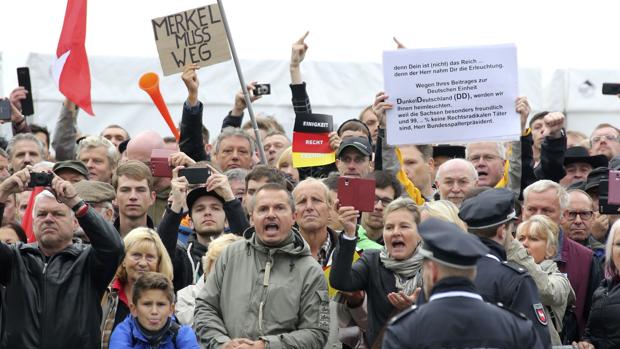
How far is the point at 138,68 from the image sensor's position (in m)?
16.8

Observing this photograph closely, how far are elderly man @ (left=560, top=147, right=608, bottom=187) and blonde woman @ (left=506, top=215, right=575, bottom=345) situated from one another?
2758 millimetres

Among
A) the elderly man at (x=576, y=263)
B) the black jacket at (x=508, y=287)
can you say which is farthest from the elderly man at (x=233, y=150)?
the black jacket at (x=508, y=287)

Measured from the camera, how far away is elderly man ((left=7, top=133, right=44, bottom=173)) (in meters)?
12.0

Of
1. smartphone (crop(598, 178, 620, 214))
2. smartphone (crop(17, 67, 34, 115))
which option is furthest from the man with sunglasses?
smartphone (crop(17, 67, 34, 115))

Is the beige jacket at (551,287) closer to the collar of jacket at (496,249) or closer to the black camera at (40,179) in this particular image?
the collar of jacket at (496,249)

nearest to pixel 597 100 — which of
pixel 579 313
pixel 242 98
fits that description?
pixel 242 98

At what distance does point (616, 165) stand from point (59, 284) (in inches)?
193

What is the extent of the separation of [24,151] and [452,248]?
6555mm

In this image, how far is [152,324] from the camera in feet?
27.9

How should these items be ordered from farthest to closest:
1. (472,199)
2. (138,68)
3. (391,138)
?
(138,68) < (391,138) < (472,199)

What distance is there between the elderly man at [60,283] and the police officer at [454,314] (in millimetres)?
2822

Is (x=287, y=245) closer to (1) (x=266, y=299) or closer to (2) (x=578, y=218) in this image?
(1) (x=266, y=299)

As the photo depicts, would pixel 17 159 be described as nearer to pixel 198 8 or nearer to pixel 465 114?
pixel 198 8

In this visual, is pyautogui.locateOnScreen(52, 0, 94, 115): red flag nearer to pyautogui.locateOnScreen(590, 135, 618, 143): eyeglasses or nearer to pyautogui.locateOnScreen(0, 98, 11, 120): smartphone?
pyautogui.locateOnScreen(0, 98, 11, 120): smartphone
